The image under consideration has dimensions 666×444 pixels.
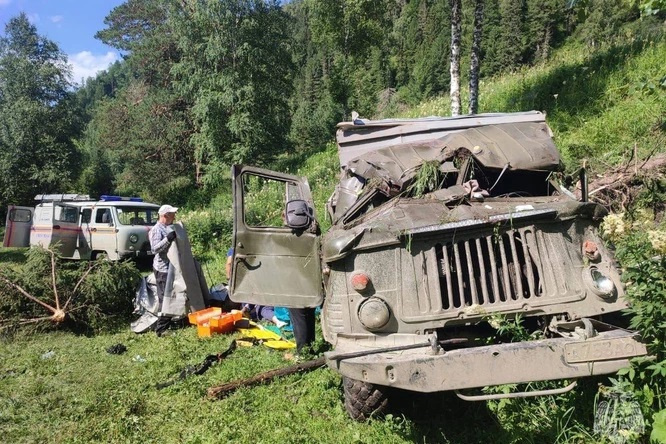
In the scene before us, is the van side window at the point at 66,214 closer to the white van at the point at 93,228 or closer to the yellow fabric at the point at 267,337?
the white van at the point at 93,228

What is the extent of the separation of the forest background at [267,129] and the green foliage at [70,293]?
0.27 feet

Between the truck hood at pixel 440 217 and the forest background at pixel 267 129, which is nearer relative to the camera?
the truck hood at pixel 440 217

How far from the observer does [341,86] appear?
96.7 ft

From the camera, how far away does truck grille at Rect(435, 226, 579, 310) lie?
3100 millimetres

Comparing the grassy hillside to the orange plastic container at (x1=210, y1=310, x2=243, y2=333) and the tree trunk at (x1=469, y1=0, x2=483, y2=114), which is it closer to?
the tree trunk at (x1=469, y1=0, x2=483, y2=114)

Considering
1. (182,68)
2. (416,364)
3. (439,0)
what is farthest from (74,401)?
(439,0)

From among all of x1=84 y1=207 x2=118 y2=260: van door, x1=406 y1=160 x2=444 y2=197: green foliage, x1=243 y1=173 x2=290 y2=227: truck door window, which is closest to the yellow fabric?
x1=406 y1=160 x2=444 y2=197: green foliage

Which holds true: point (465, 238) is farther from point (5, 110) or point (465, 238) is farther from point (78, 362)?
point (5, 110)

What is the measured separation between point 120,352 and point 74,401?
4.62 ft

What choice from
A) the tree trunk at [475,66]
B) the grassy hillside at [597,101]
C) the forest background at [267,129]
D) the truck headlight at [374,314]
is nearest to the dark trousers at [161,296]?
the forest background at [267,129]

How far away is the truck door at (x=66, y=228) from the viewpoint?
12.4 meters

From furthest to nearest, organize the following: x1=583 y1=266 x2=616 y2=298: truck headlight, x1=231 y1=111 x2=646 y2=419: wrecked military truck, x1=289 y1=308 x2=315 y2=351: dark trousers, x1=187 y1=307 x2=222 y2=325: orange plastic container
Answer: x1=187 y1=307 x2=222 y2=325: orange plastic container → x1=289 y1=308 x2=315 y2=351: dark trousers → x1=583 y1=266 x2=616 y2=298: truck headlight → x1=231 y1=111 x2=646 y2=419: wrecked military truck

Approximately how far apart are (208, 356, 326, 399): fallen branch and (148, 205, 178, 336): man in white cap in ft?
8.16

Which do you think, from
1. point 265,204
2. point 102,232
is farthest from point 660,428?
point 102,232
